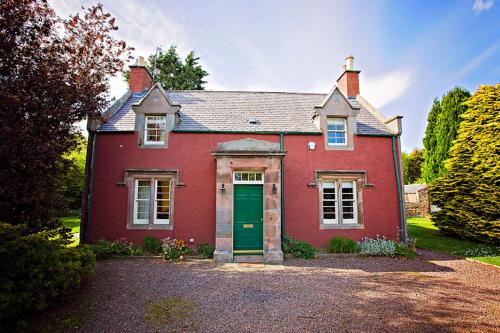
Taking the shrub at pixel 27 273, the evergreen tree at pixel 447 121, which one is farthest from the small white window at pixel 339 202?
the evergreen tree at pixel 447 121

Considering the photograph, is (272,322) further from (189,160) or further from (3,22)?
A: (3,22)

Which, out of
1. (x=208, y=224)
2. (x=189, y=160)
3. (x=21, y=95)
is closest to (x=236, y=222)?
(x=208, y=224)

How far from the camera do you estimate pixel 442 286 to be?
23.9 ft

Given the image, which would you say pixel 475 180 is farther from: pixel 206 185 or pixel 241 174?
pixel 206 185

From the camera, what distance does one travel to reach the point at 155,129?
40.2ft

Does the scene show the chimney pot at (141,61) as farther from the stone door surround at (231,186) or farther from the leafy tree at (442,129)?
the leafy tree at (442,129)

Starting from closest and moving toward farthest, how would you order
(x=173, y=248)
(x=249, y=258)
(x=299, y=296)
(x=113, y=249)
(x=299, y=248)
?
(x=299, y=296)
(x=249, y=258)
(x=113, y=249)
(x=173, y=248)
(x=299, y=248)

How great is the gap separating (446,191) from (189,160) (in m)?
14.1

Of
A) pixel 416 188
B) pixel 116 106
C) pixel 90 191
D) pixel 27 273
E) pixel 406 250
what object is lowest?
pixel 406 250

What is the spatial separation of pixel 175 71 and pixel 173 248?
26.4 m

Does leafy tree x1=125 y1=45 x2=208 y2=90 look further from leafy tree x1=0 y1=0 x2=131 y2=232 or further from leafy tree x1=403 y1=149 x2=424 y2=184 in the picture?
leafy tree x1=403 y1=149 x2=424 y2=184

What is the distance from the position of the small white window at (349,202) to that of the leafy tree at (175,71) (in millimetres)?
23737

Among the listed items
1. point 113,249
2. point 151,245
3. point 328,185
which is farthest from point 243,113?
point 113,249

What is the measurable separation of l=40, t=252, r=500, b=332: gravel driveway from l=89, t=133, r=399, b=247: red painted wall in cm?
201
